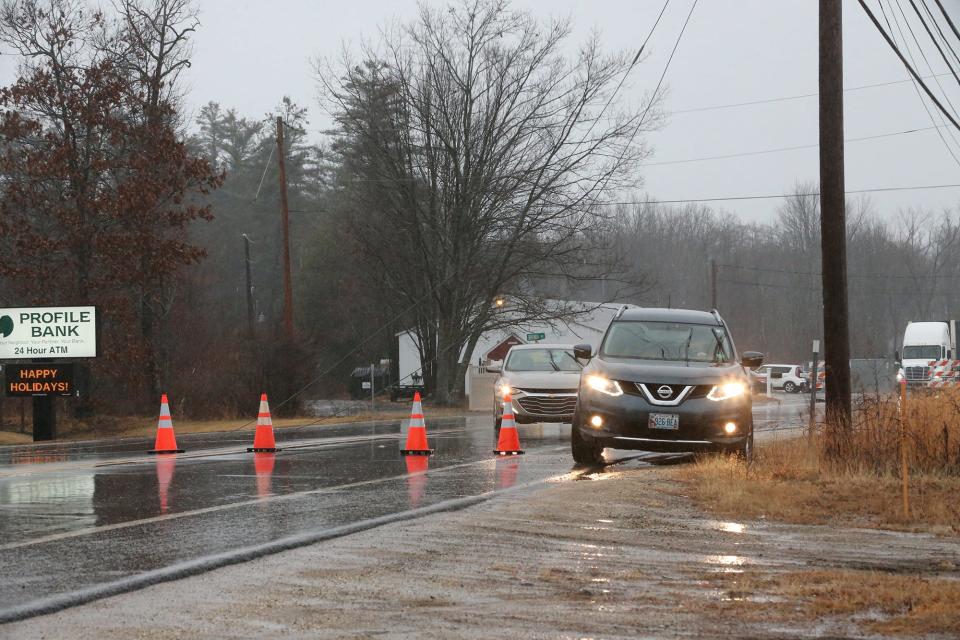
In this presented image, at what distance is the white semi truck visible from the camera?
5653 centimetres

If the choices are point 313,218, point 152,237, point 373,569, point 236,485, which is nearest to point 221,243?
point 313,218

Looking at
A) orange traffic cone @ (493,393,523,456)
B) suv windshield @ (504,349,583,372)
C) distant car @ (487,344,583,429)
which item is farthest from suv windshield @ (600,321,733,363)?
suv windshield @ (504,349,583,372)

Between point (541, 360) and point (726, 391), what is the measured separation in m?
8.98

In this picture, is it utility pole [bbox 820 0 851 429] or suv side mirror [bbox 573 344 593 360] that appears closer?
utility pole [bbox 820 0 851 429]

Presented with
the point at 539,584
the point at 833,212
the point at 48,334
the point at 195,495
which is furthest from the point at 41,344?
the point at 539,584

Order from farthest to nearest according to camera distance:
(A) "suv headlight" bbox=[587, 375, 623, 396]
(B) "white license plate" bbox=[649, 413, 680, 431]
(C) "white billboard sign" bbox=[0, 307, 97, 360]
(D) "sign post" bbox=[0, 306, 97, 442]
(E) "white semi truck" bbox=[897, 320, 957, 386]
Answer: (E) "white semi truck" bbox=[897, 320, 957, 386]
(C) "white billboard sign" bbox=[0, 307, 97, 360]
(D) "sign post" bbox=[0, 306, 97, 442]
(A) "suv headlight" bbox=[587, 375, 623, 396]
(B) "white license plate" bbox=[649, 413, 680, 431]

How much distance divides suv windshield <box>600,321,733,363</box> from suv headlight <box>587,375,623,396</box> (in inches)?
39.3

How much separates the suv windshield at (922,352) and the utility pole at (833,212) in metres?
44.9

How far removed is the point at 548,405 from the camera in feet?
72.7

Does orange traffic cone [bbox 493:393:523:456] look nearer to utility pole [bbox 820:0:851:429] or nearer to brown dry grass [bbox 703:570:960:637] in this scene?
utility pole [bbox 820:0:851:429]

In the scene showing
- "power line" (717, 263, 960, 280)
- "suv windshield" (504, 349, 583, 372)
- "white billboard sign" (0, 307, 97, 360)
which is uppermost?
"power line" (717, 263, 960, 280)

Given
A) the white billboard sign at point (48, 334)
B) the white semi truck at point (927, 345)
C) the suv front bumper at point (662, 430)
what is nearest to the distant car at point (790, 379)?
the white semi truck at point (927, 345)

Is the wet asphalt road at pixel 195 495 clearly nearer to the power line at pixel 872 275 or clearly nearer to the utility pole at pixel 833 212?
the utility pole at pixel 833 212

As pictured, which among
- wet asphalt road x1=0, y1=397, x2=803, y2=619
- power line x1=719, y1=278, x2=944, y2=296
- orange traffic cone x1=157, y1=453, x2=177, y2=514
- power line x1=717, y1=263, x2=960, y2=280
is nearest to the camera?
wet asphalt road x1=0, y1=397, x2=803, y2=619
